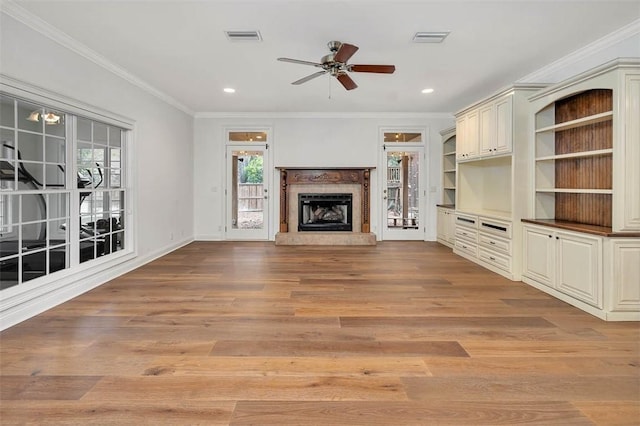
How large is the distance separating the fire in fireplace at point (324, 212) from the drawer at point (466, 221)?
223 centimetres

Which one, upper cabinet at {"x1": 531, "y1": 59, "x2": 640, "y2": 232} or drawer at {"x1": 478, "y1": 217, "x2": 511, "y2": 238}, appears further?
drawer at {"x1": 478, "y1": 217, "x2": 511, "y2": 238}

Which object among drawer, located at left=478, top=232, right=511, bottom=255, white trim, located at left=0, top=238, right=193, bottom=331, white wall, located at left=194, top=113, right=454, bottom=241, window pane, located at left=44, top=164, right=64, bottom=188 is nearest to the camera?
white trim, located at left=0, top=238, right=193, bottom=331

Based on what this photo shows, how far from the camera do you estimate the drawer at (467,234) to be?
192 inches

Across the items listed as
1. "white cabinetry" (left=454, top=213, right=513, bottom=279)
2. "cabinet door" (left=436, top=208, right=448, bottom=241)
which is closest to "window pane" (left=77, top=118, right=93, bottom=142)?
"white cabinetry" (left=454, top=213, right=513, bottom=279)

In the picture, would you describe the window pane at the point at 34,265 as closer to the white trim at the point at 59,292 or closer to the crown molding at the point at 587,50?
the white trim at the point at 59,292

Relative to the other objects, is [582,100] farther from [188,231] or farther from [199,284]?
[188,231]

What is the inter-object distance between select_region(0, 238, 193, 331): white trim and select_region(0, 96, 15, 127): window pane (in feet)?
4.75

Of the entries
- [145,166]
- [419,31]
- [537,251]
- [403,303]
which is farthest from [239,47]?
[537,251]

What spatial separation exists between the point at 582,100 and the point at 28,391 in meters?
5.18

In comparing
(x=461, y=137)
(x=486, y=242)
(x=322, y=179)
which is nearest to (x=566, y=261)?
(x=486, y=242)

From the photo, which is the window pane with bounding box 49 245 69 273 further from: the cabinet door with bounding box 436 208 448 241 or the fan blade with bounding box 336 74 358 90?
the cabinet door with bounding box 436 208 448 241

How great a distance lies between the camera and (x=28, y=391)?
178 cm

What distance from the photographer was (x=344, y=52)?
307 centimetres

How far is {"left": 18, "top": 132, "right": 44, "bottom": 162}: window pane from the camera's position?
9.49 feet
